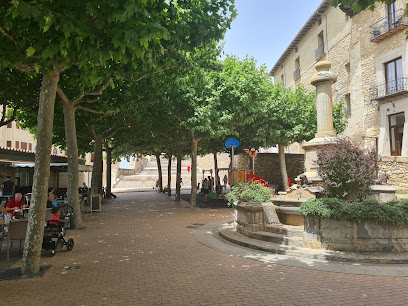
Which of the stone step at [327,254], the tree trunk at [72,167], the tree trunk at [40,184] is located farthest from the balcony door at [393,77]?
the tree trunk at [40,184]

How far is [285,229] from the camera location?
7746 mm

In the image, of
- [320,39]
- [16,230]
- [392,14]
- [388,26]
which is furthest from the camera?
[320,39]

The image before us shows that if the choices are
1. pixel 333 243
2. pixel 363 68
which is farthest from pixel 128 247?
pixel 363 68

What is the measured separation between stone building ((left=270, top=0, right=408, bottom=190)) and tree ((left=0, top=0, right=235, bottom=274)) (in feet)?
55.4

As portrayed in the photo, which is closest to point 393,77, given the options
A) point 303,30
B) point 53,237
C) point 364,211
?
point 303,30

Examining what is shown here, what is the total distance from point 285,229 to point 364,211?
1.95 metres

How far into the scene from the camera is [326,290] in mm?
4793

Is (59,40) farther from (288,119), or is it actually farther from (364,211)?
(288,119)

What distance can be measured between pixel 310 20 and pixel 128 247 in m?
31.4

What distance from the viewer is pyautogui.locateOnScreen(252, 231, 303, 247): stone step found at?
23.4 ft

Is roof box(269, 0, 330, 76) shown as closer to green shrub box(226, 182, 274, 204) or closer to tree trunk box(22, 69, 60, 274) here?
green shrub box(226, 182, 274, 204)

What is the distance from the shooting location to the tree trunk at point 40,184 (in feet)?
19.6

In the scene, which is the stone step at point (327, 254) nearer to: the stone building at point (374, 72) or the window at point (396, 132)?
the stone building at point (374, 72)

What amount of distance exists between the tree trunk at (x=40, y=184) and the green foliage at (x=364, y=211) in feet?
17.9
